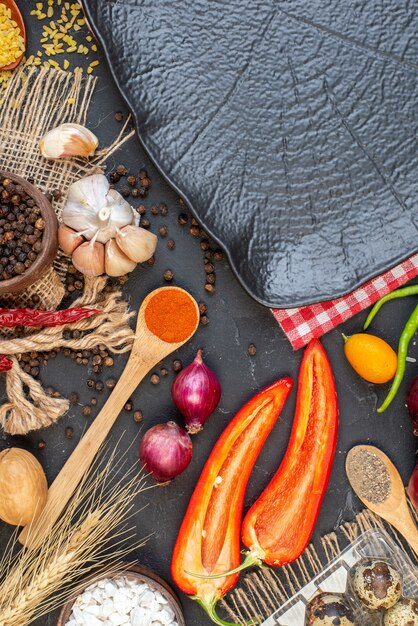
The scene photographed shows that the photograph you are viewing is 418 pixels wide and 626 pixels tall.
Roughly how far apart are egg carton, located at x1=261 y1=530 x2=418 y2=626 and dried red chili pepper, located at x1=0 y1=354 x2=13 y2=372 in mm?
936

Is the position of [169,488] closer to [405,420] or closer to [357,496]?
[357,496]

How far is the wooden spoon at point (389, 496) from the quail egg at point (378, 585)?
11 centimetres

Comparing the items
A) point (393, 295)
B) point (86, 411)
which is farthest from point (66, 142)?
point (393, 295)

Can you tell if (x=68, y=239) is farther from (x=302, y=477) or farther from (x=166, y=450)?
(x=302, y=477)

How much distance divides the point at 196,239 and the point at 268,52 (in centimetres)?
50

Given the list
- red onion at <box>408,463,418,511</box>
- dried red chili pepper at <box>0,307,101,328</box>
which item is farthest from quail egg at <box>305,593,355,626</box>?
dried red chili pepper at <box>0,307,101,328</box>

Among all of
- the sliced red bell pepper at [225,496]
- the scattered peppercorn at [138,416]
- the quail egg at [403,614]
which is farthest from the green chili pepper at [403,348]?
the scattered peppercorn at [138,416]

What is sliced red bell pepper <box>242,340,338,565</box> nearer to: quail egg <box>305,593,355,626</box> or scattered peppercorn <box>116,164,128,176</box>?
quail egg <box>305,593,355,626</box>

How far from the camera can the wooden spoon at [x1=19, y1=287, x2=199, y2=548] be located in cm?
193

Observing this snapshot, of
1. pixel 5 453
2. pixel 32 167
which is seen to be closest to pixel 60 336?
pixel 5 453

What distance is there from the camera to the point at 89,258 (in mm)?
1796

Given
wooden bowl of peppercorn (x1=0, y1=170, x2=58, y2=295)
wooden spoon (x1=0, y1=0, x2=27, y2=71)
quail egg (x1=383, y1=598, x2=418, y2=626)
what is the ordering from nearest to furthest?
wooden bowl of peppercorn (x1=0, y1=170, x2=58, y2=295)
quail egg (x1=383, y1=598, x2=418, y2=626)
wooden spoon (x1=0, y1=0, x2=27, y2=71)

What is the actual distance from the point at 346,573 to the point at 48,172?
51.1 inches

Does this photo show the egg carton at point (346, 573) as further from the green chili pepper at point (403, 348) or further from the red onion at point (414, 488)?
the green chili pepper at point (403, 348)
